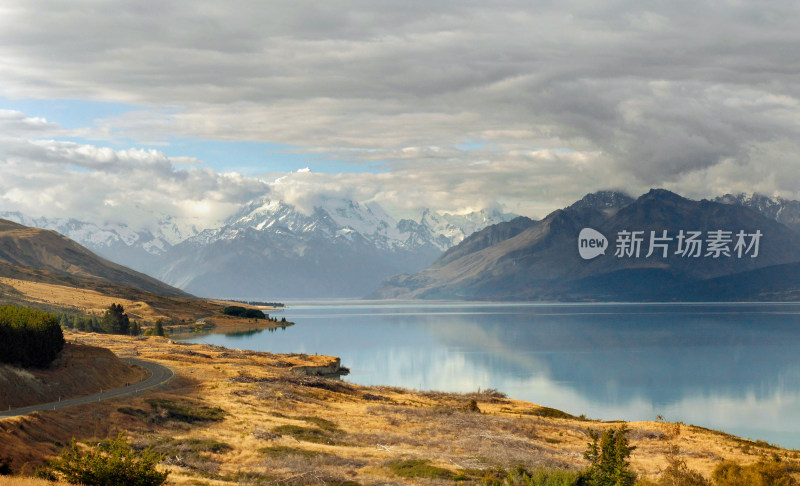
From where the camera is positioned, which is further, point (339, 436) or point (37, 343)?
point (37, 343)

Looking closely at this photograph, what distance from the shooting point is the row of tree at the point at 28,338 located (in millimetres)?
54062

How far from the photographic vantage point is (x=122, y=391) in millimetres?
57406

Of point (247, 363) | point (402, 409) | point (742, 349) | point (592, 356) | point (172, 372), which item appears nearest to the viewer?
point (402, 409)

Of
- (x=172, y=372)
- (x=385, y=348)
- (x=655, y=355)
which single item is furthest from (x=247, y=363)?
(x=655, y=355)

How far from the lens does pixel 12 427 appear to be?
3559 cm

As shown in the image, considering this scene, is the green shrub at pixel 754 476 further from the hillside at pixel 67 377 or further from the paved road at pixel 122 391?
the hillside at pixel 67 377

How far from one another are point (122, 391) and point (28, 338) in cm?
827

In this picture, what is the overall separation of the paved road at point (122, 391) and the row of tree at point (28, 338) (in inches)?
221

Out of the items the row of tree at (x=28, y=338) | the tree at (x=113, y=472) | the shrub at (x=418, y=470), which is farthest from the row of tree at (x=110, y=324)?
the tree at (x=113, y=472)

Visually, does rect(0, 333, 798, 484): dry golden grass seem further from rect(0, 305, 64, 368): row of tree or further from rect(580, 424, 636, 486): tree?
rect(0, 305, 64, 368): row of tree

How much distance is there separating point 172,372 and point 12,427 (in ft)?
129

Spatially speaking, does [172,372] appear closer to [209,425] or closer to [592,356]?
[209,425]

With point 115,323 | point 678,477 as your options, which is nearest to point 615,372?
point 678,477

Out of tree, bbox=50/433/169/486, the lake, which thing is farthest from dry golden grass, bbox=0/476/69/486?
the lake
